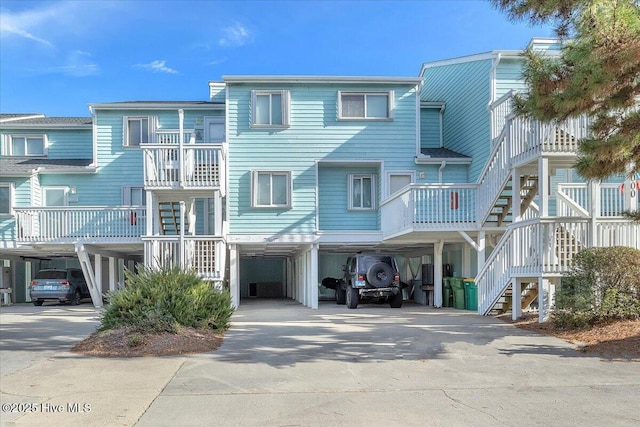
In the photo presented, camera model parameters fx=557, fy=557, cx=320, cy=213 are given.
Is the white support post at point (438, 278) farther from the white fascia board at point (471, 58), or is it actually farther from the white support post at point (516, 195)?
the white fascia board at point (471, 58)

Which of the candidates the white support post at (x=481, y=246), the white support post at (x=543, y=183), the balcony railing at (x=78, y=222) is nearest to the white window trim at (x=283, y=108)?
the balcony railing at (x=78, y=222)

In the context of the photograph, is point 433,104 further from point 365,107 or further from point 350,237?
point 350,237

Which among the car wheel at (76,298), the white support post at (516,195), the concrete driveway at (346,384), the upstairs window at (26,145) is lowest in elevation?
the car wheel at (76,298)

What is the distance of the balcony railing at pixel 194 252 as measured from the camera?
51.9 ft

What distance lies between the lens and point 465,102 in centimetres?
1964

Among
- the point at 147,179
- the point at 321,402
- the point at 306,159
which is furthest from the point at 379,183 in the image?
the point at 321,402

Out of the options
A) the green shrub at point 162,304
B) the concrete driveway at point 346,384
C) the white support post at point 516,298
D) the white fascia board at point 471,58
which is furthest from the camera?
the white fascia board at point 471,58

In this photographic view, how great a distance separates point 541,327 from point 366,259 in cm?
693

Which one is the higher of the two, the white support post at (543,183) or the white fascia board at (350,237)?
the white support post at (543,183)

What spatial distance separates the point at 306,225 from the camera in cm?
1838

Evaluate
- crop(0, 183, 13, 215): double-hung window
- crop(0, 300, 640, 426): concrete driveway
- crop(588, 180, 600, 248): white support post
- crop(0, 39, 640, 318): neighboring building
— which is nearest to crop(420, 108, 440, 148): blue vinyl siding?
crop(0, 39, 640, 318): neighboring building

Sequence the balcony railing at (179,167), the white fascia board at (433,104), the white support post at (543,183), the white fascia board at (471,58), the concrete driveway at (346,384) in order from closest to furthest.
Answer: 1. the concrete driveway at (346,384)
2. the white support post at (543,183)
3. the balcony railing at (179,167)
4. the white fascia board at (471,58)
5. the white fascia board at (433,104)

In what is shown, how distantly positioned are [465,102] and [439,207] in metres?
6.03

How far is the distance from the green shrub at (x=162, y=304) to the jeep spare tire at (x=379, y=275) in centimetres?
655
